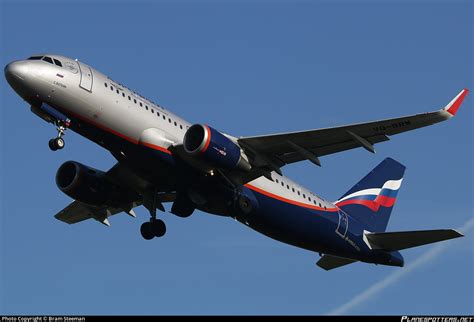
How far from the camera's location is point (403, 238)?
144 feet

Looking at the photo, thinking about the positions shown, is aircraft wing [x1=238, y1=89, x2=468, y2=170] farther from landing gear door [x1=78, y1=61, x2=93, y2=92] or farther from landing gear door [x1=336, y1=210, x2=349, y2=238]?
landing gear door [x1=78, y1=61, x2=93, y2=92]

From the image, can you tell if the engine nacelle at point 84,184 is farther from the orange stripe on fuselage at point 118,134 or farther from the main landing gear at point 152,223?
the orange stripe on fuselage at point 118,134

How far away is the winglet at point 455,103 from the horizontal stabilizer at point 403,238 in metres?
6.97

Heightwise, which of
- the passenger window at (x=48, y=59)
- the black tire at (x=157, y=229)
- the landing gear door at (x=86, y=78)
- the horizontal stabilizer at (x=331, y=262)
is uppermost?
the passenger window at (x=48, y=59)

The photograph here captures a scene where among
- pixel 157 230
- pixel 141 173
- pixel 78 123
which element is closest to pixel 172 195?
pixel 157 230

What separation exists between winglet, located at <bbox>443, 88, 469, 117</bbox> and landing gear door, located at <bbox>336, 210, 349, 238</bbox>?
10435 mm

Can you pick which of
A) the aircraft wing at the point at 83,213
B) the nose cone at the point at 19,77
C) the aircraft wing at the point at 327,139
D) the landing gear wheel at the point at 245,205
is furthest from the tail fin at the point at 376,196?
the nose cone at the point at 19,77

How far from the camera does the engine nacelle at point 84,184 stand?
1670 inches

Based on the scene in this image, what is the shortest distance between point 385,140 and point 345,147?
2064 millimetres

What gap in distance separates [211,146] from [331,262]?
12197 mm

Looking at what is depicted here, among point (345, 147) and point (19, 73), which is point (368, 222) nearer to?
point (345, 147)

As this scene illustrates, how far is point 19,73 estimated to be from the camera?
1437 inches

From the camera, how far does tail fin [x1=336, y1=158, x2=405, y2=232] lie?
47.1 meters

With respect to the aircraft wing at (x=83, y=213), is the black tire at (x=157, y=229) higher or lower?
lower
